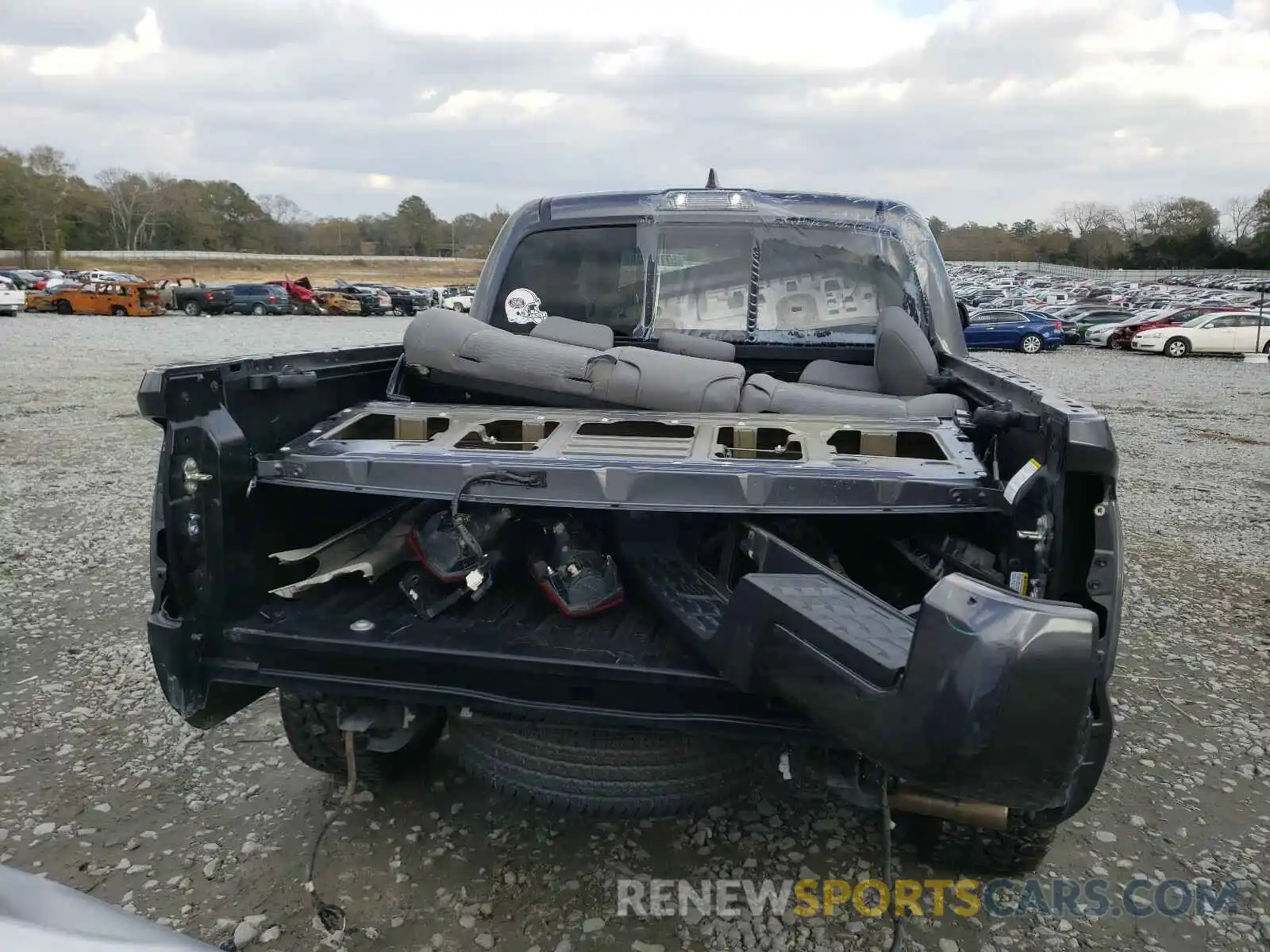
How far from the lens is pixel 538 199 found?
4.45m

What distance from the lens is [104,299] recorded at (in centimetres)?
3434

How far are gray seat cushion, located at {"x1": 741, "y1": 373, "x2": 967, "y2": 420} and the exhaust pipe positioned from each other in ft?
4.15

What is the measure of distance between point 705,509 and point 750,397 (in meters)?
1.06

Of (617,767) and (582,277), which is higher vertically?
(582,277)

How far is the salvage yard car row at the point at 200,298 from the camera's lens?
A: 34.2 metres

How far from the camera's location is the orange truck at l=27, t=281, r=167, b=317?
3416 cm

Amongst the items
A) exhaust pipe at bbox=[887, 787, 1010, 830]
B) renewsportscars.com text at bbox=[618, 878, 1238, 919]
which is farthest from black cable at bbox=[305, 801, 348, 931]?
exhaust pipe at bbox=[887, 787, 1010, 830]

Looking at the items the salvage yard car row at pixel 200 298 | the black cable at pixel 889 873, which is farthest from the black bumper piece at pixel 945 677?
the salvage yard car row at pixel 200 298

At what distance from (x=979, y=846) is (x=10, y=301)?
37.4 m

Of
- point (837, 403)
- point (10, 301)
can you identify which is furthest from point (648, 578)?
point (10, 301)

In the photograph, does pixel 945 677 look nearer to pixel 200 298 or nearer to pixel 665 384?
pixel 665 384

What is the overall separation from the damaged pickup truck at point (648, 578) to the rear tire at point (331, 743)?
14 millimetres

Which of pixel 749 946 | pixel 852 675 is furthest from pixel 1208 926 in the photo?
pixel 852 675

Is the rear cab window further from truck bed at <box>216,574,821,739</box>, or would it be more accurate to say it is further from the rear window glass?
truck bed at <box>216,574,821,739</box>
